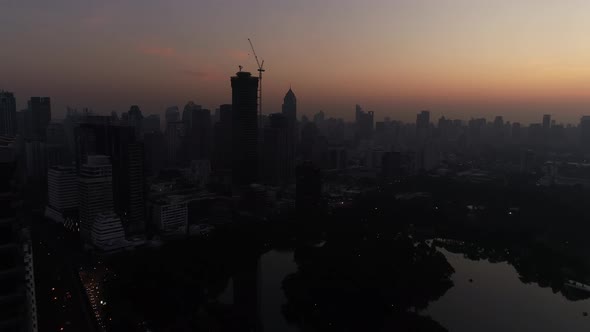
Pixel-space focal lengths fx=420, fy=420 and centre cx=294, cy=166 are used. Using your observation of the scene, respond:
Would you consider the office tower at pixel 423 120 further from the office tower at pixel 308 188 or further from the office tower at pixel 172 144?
the office tower at pixel 308 188

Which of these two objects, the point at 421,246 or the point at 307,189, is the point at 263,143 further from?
the point at 421,246

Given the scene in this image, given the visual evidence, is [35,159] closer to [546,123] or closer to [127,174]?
[127,174]

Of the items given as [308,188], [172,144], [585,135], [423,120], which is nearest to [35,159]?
[172,144]

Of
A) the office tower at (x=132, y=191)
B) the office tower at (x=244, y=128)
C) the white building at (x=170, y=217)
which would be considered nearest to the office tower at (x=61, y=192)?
the office tower at (x=132, y=191)

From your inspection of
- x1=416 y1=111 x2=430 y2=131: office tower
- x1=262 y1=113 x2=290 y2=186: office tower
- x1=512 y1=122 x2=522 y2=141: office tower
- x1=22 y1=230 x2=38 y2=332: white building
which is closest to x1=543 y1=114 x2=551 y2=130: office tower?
x1=512 y1=122 x2=522 y2=141: office tower

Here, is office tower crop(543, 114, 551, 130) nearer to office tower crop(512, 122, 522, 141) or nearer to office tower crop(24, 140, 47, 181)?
office tower crop(512, 122, 522, 141)

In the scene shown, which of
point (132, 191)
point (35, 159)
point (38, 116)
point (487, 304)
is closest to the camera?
point (487, 304)

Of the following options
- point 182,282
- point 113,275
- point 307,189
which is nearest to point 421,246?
point 307,189
